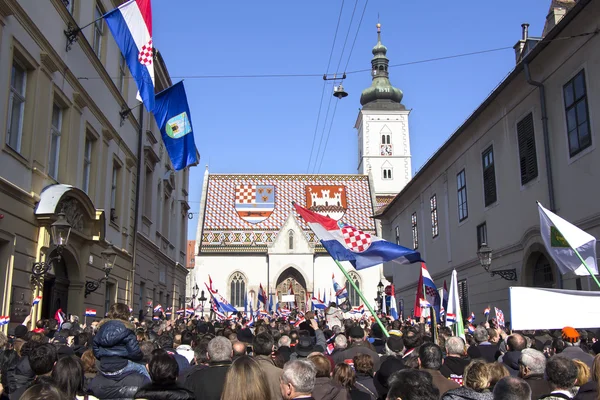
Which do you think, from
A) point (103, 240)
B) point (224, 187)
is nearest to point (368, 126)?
point (224, 187)

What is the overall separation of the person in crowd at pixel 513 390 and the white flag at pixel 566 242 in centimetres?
609

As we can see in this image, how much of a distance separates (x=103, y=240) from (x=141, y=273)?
611 centimetres

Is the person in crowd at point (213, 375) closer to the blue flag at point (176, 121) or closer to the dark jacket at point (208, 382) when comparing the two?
the dark jacket at point (208, 382)

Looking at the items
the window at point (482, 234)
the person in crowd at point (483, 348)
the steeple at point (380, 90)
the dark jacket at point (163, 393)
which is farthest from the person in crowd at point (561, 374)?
the steeple at point (380, 90)

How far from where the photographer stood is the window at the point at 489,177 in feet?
68.7

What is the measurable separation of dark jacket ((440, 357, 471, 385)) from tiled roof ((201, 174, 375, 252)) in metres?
51.3

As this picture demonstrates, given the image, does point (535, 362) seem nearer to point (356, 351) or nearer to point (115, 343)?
point (356, 351)

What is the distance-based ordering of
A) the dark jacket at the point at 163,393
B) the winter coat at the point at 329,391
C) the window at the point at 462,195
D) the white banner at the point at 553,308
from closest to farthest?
the dark jacket at the point at 163,393 < the winter coat at the point at 329,391 < the white banner at the point at 553,308 < the window at the point at 462,195

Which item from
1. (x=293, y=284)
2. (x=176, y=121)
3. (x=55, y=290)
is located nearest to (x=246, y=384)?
(x=176, y=121)

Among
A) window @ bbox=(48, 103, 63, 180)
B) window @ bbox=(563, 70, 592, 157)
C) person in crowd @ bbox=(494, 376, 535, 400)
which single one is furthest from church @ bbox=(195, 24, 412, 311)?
person in crowd @ bbox=(494, 376, 535, 400)

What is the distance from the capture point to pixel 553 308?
713 centimetres

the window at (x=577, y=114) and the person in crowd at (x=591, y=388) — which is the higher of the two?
the window at (x=577, y=114)

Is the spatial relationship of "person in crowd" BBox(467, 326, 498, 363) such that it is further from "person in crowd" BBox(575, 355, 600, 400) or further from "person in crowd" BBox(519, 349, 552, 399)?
"person in crowd" BBox(575, 355, 600, 400)

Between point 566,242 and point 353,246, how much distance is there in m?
3.92
